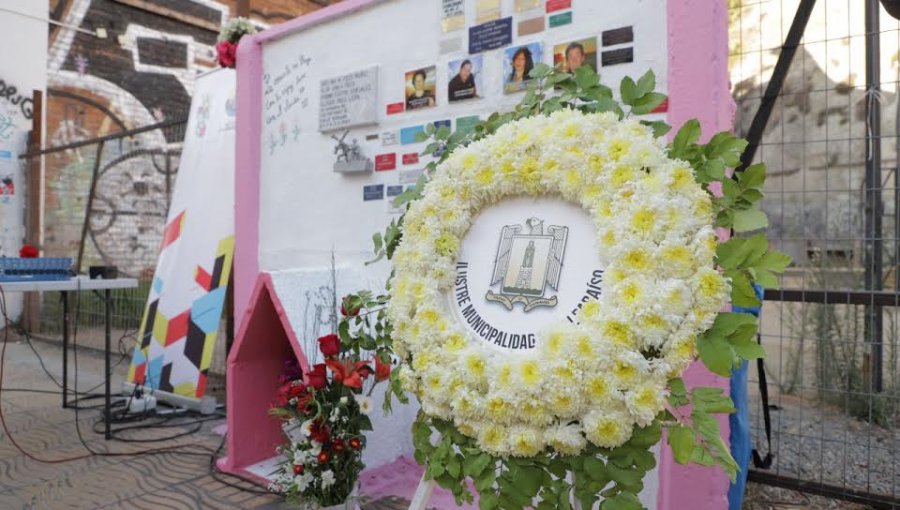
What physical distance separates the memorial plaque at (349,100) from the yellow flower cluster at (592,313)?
2.13m

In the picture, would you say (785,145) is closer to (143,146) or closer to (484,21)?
(484,21)

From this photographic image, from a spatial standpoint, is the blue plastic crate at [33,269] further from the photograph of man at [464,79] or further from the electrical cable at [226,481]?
the photograph of man at [464,79]

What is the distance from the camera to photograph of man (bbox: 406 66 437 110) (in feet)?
12.0

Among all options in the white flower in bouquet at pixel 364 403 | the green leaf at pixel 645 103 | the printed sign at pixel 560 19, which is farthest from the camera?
the printed sign at pixel 560 19

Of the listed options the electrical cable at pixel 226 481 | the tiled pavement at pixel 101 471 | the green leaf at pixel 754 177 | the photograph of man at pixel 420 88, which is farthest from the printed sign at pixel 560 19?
the electrical cable at pixel 226 481

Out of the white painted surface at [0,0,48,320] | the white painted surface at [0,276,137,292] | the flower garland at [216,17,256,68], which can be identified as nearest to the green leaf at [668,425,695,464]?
the white painted surface at [0,276,137,292]

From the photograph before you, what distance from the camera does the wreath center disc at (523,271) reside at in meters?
1.79

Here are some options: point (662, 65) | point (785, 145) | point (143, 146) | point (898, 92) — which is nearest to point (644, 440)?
point (662, 65)

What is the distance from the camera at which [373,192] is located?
393 cm

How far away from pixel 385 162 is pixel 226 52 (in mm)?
1754

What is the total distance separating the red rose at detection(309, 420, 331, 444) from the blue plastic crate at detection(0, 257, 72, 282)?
7.43 ft

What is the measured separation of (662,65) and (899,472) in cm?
247

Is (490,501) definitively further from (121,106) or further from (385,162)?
(121,106)

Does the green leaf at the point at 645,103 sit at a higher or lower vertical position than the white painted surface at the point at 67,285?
higher
